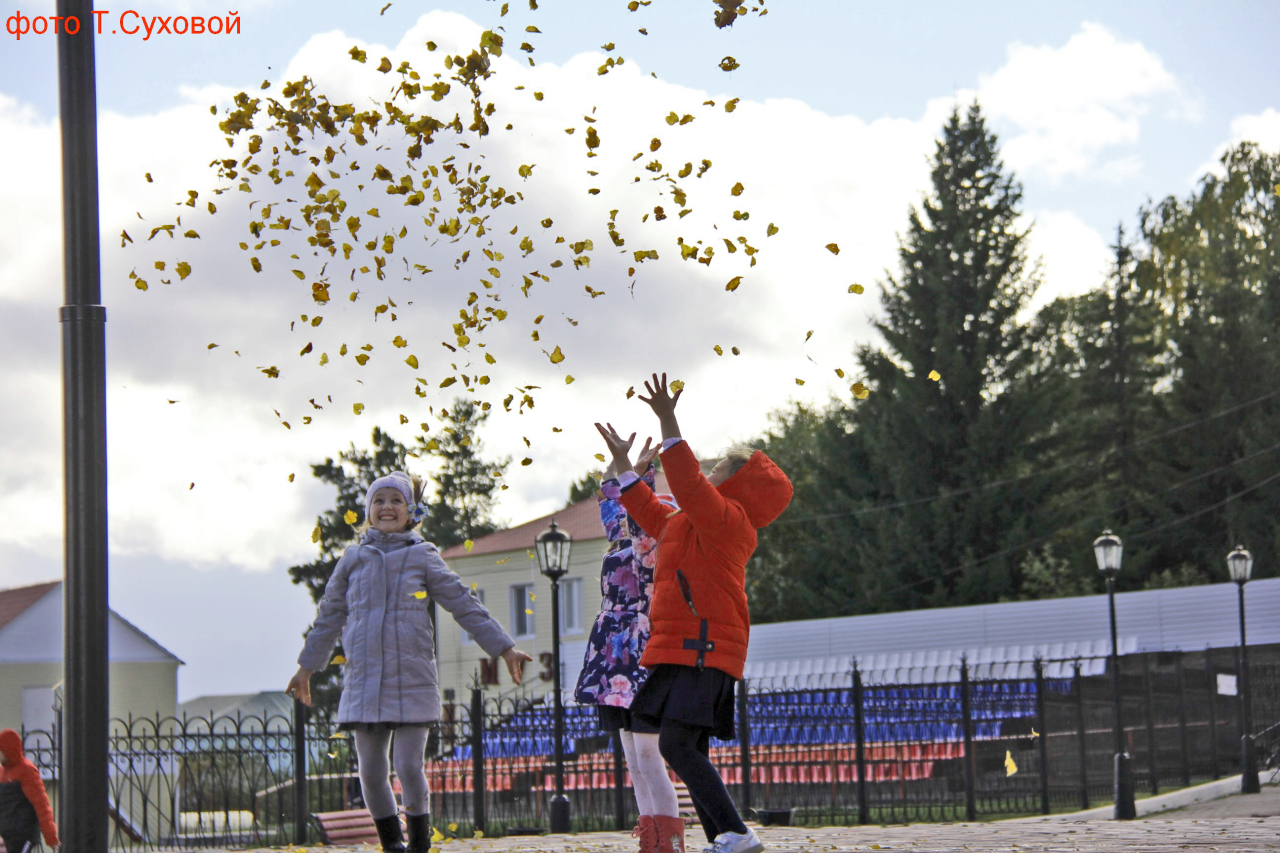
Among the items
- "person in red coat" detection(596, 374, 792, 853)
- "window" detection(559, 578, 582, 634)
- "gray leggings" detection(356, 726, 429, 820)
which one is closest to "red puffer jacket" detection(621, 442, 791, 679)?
"person in red coat" detection(596, 374, 792, 853)

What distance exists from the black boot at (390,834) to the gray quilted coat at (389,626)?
522mm

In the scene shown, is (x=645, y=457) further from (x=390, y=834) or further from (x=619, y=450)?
(x=390, y=834)

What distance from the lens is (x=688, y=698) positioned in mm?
5258

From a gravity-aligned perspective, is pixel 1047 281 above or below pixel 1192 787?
above

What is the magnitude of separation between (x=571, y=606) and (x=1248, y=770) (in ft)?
104

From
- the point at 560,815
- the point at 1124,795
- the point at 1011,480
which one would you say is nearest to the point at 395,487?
the point at 560,815

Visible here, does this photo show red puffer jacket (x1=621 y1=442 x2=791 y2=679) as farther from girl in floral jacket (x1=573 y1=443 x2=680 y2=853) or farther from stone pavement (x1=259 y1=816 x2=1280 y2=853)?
stone pavement (x1=259 y1=816 x2=1280 y2=853)

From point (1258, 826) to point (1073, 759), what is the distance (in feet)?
16.9

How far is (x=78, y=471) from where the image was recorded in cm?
481

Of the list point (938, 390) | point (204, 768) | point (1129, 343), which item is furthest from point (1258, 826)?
point (1129, 343)

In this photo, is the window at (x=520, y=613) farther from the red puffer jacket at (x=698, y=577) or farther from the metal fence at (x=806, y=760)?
the red puffer jacket at (x=698, y=577)

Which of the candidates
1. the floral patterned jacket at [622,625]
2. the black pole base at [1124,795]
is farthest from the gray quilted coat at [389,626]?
the black pole base at [1124,795]

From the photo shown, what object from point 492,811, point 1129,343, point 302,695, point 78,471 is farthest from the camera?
point 1129,343

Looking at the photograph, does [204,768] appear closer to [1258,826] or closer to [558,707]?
[558,707]
